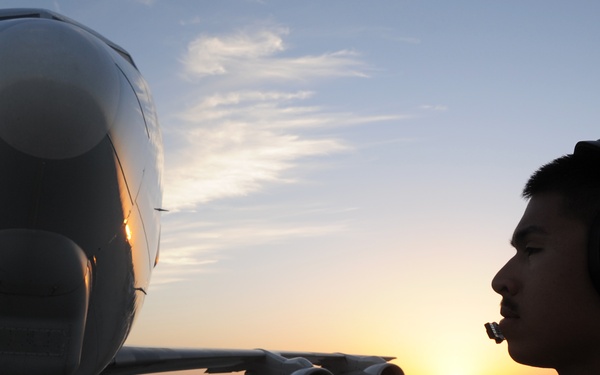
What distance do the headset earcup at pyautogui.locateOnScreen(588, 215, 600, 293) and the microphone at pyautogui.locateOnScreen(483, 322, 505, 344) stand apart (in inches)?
9.5

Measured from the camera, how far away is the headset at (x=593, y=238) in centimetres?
120

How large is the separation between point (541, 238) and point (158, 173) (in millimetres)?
5643

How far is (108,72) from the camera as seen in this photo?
5125mm

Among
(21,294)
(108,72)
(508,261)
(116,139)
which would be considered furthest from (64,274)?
(508,261)

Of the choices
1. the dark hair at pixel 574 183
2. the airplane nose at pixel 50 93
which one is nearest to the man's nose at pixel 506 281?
the dark hair at pixel 574 183

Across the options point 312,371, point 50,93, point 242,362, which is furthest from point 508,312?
point 242,362

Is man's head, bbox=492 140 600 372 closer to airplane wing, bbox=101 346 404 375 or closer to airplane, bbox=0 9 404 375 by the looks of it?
airplane, bbox=0 9 404 375

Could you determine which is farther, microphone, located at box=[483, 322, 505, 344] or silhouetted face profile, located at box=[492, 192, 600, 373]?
microphone, located at box=[483, 322, 505, 344]

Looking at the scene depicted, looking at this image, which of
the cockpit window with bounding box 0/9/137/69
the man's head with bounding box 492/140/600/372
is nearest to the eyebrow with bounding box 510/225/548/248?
the man's head with bounding box 492/140/600/372

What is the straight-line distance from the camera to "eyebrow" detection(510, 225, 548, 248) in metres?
1.35

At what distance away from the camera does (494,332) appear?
143cm

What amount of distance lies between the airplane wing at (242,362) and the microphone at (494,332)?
10.4 meters

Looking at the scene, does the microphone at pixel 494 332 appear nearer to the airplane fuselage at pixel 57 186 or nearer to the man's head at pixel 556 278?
the man's head at pixel 556 278

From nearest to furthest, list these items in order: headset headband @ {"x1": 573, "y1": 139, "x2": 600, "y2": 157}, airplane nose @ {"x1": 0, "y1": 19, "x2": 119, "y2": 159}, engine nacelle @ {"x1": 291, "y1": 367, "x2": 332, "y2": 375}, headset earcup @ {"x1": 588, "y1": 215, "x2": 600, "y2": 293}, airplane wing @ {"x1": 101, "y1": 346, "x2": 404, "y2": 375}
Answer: headset earcup @ {"x1": 588, "y1": 215, "x2": 600, "y2": 293}
headset headband @ {"x1": 573, "y1": 139, "x2": 600, "y2": 157}
airplane nose @ {"x1": 0, "y1": 19, "x2": 119, "y2": 159}
airplane wing @ {"x1": 101, "y1": 346, "x2": 404, "y2": 375}
engine nacelle @ {"x1": 291, "y1": 367, "x2": 332, "y2": 375}
